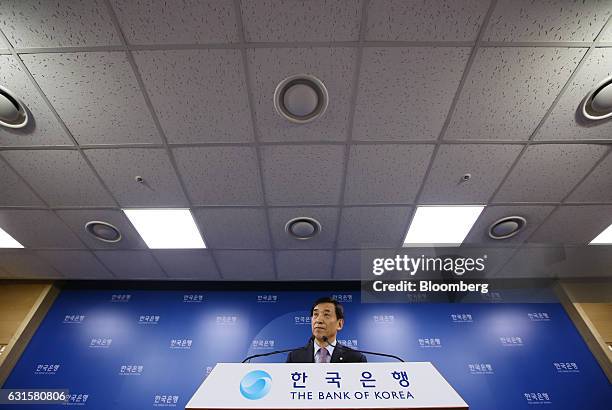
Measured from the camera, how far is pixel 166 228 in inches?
121

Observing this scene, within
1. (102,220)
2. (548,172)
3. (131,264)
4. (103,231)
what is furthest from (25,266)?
(548,172)

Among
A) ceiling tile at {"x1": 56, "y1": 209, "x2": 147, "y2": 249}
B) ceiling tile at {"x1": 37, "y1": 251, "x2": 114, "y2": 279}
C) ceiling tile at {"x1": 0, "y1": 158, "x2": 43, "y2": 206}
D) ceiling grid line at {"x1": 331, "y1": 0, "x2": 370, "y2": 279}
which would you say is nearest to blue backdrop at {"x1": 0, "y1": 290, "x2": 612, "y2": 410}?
ceiling tile at {"x1": 37, "y1": 251, "x2": 114, "y2": 279}

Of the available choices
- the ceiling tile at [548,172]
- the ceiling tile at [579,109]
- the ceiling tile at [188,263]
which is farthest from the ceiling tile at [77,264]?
the ceiling tile at [579,109]

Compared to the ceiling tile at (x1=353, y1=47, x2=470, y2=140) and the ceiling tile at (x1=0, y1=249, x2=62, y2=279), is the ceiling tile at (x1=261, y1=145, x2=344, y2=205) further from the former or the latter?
the ceiling tile at (x1=0, y1=249, x2=62, y2=279)

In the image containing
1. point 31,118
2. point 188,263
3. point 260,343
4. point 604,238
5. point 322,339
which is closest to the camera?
point 31,118

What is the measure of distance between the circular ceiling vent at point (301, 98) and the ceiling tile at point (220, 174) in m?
0.44

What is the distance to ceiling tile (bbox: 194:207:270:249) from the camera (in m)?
2.89

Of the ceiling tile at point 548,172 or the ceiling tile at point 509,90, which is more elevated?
the ceiling tile at point 509,90

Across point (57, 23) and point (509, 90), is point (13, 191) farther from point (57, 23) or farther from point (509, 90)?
point (509, 90)

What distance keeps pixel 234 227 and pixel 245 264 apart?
656 mm

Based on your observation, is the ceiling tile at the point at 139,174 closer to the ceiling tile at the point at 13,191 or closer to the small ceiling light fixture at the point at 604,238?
the ceiling tile at the point at 13,191

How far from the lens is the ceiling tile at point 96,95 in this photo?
6.09ft

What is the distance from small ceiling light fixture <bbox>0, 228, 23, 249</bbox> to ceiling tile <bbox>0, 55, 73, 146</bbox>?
1409mm

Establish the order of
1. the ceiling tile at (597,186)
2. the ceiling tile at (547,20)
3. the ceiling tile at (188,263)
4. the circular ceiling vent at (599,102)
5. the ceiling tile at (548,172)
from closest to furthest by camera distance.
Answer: the ceiling tile at (547,20) → the circular ceiling vent at (599,102) → the ceiling tile at (548,172) → the ceiling tile at (597,186) → the ceiling tile at (188,263)
